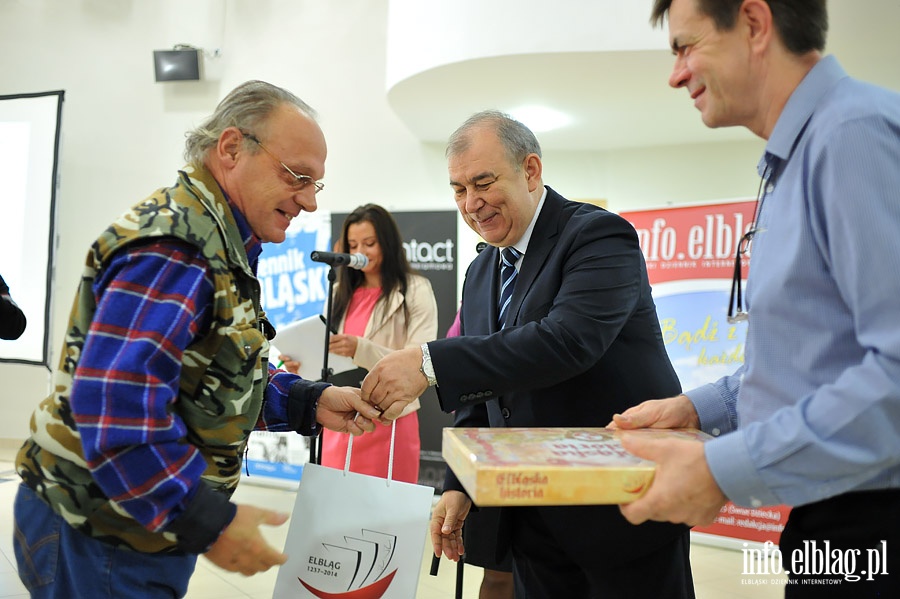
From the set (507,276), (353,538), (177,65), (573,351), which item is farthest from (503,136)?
(177,65)

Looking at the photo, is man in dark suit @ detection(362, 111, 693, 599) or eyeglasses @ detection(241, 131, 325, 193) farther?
man in dark suit @ detection(362, 111, 693, 599)

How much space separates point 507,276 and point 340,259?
5.61 ft

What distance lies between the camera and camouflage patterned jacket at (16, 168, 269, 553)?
116 centimetres

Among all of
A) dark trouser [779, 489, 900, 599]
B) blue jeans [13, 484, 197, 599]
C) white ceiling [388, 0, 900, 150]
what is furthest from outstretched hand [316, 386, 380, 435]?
white ceiling [388, 0, 900, 150]

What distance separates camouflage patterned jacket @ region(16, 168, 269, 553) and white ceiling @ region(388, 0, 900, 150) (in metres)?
3.87

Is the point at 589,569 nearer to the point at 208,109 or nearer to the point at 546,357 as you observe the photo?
the point at 546,357

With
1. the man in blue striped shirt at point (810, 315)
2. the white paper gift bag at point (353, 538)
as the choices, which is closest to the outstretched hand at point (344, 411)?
the white paper gift bag at point (353, 538)

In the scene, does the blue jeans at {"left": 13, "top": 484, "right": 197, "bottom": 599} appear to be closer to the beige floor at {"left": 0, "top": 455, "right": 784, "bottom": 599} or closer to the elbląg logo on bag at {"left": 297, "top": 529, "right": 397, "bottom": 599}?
the elbląg logo on bag at {"left": 297, "top": 529, "right": 397, "bottom": 599}

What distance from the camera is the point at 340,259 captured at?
11.5 ft

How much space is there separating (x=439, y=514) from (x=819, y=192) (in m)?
1.24

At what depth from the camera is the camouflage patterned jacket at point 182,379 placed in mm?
1161

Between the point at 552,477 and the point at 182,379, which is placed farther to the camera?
the point at 182,379

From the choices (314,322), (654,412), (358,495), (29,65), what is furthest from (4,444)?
(654,412)

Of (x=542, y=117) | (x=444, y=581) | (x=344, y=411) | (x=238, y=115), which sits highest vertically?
(x=542, y=117)
